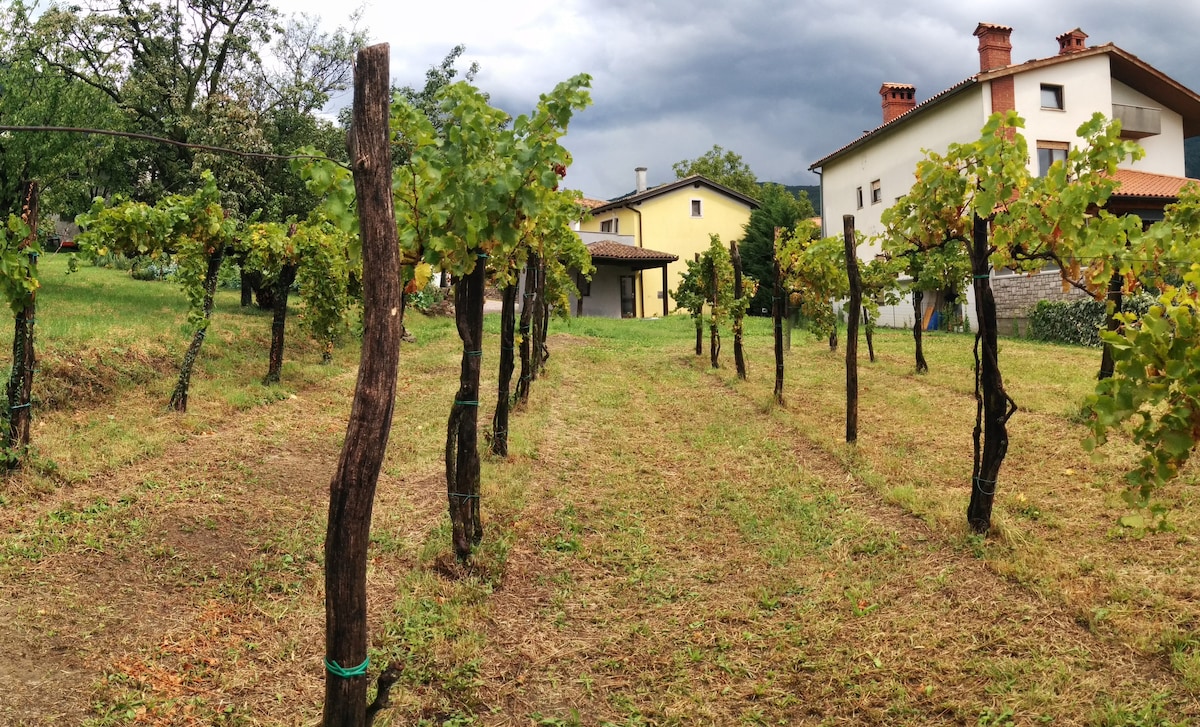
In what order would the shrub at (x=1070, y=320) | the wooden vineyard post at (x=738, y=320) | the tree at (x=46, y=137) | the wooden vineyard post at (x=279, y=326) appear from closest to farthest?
1. the wooden vineyard post at (x=279, y=326)
2. the wooden vineyard post at (x=738, y=320)
3. the tree at (x=46, y=137)
4. the shrub at (x=1070, y=320)

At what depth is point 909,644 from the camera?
4117 millimetres

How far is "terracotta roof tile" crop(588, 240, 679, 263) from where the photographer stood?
3058 centimetres

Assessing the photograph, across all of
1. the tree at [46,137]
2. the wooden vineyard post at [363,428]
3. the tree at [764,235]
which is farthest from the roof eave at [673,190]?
the wooden vineyard post at [363,428]

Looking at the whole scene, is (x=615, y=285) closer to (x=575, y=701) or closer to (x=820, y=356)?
(x=820, y=356)

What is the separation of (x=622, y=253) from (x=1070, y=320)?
17.0m

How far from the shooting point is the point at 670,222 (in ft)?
112

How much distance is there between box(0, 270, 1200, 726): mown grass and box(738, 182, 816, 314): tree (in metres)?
22.6

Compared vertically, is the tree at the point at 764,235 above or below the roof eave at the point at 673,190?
below

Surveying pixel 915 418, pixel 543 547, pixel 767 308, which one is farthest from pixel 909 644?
pixel 767 308

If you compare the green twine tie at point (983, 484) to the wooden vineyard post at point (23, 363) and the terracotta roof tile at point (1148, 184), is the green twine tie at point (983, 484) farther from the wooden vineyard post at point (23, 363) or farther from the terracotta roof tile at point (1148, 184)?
the terracotta roof tile at point (1148, 184)

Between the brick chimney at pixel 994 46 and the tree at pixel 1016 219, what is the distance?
20997 millimetres

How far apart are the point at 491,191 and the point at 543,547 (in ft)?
8.65

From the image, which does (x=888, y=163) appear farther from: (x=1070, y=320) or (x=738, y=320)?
(x=738, y=320)

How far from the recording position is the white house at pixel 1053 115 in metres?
21.3
